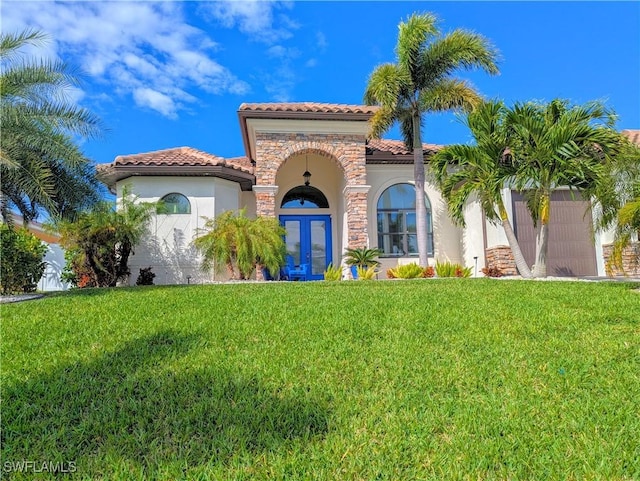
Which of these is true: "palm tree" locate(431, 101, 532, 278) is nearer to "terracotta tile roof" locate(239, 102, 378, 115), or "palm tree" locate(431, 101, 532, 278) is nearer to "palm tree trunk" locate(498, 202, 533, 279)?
"palm tree trunk" locate(498, 202, 533, 279)

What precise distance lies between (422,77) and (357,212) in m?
5.28

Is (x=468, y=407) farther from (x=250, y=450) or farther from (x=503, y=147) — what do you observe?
(x=503, y=147)

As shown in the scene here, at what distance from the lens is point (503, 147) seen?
1170 centimetres

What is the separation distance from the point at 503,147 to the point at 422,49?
4.96 meters

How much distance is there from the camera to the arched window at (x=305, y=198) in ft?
57.8

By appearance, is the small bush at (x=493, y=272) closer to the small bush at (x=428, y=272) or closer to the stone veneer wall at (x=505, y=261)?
the stone veneer wall at (x=505, y=261)

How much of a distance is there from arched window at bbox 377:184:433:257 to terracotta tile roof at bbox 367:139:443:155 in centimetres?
140

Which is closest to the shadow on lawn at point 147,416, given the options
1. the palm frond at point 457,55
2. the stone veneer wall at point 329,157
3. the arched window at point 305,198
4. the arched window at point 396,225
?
the stone veneer wall at point 329,157

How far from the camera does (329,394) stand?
10.9ft

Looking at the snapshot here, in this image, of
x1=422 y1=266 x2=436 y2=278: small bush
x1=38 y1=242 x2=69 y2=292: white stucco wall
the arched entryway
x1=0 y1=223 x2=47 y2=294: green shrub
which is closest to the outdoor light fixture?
the arched entryway

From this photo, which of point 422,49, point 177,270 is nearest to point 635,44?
point 422,49

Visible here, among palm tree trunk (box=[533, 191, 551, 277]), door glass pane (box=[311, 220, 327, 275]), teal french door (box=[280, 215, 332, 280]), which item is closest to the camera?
palm tree trunk (box=[533, 191, 551, 277])

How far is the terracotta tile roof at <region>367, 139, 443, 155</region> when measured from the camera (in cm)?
1591

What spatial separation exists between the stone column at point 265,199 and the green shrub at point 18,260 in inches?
259
